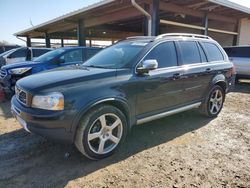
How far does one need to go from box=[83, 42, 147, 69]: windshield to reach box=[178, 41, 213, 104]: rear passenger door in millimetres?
980

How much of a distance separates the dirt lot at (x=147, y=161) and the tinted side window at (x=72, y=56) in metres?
3.32

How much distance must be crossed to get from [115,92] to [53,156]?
1397 millimetres

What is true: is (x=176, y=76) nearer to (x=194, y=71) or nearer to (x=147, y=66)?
(x=194, y=71)

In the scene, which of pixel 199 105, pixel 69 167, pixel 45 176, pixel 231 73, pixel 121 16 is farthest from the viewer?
pixel 121 16

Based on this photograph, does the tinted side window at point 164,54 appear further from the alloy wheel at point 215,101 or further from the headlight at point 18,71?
the headlight at point 18,71

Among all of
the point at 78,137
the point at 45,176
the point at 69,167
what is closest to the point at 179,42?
the point at 78,137

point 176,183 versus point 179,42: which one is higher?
point 179,42

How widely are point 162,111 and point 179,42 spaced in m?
1.44

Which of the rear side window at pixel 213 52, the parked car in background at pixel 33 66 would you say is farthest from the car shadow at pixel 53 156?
the parked car in background at pixel 33 66

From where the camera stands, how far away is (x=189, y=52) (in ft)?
15.3

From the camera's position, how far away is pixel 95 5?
33.1ft

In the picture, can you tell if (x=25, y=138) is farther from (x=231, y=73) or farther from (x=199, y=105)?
(x=231, y=73)

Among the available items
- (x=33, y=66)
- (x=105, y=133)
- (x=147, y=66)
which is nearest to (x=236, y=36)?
(x=33, y=66)

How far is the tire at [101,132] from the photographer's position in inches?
124
